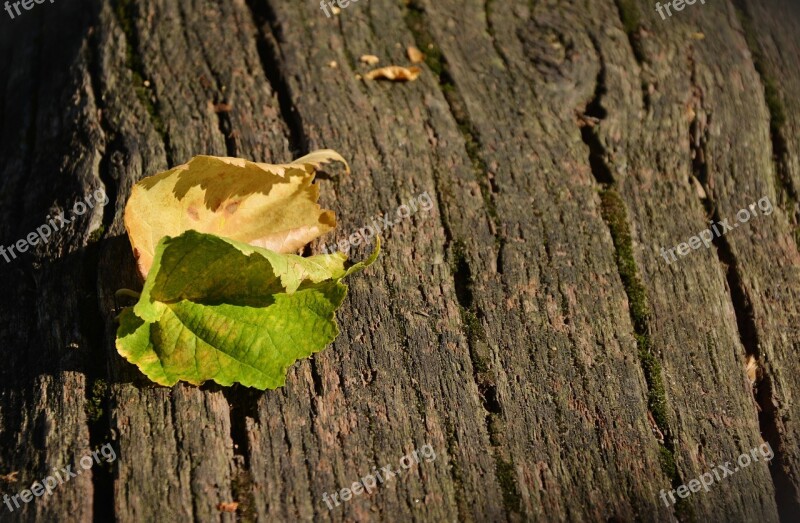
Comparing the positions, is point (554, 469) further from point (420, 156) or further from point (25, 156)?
point (25, 156)

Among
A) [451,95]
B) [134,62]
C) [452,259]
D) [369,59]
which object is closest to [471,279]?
[452,259]

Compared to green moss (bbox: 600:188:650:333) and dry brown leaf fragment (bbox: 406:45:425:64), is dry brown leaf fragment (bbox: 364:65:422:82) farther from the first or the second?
green moss (bbox: 600:188:650:333)

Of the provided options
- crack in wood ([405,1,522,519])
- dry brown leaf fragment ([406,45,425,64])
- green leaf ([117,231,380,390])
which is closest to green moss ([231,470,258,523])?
green leaf ([117,231,380,390])

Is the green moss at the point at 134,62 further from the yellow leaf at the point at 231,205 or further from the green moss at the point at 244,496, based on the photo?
the green moss at the point at 244,496

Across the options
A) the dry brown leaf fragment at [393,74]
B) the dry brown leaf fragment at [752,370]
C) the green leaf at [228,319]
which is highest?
the dry brown leaf fragment at [393,74]

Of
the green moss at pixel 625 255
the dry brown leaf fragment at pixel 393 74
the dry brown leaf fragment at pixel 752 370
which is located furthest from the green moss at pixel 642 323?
the dry brown leaf fragment at pixel 393 74

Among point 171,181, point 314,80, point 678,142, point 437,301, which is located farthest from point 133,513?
point 678,142

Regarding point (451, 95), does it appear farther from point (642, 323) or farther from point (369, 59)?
point (642, 323)
